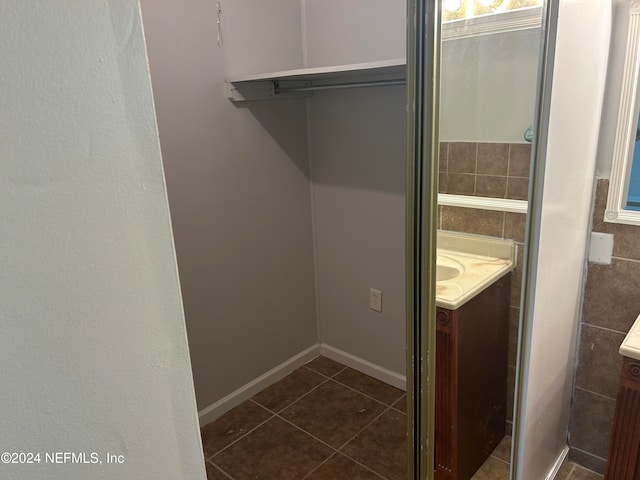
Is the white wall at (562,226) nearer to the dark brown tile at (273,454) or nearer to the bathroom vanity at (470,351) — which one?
the bathroom vanity at (470,351)

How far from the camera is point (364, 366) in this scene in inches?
Answer: 99.9

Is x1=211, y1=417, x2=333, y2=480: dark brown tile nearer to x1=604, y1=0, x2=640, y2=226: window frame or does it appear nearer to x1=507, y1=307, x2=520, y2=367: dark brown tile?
x1=507, y1=307, x2=520, y2=367: dark brown tile

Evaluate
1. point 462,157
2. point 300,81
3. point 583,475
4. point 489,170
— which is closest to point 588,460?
point 583,475

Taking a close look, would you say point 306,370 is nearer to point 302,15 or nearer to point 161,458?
point 302,15

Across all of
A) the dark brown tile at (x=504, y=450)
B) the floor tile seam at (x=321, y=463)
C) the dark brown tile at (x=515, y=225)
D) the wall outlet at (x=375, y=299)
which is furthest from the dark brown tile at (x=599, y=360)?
the floor tile seam at (x=321, y=463)

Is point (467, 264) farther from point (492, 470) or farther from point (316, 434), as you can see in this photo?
point (316, 434)

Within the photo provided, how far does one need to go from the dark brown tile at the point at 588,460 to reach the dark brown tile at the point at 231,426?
1.29 m

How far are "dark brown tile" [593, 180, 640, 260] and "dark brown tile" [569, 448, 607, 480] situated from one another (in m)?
0.81

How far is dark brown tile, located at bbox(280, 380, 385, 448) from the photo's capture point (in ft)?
7.00

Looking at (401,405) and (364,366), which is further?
(364,366)

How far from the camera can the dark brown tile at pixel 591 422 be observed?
5.73 ft

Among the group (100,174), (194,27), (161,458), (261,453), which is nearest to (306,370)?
(261,453)

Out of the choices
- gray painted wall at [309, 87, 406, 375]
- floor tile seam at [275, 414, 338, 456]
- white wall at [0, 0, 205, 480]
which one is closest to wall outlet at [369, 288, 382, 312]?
gray painted wall at [309, 87, 406, 375]

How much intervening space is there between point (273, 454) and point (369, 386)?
0.64 m
